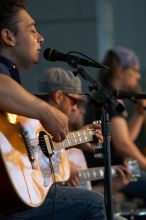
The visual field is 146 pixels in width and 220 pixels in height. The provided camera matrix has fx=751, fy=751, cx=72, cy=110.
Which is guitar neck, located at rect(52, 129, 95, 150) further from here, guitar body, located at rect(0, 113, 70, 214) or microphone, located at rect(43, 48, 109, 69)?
microphone, located at rect(43, 48, 109, 69)

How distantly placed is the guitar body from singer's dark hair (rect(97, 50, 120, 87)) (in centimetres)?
220

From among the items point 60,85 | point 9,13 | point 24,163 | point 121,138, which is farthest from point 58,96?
→ point 24,163

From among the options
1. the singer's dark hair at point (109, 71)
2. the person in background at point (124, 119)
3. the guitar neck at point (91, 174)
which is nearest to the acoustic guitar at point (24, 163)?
the guitar neck at point (91, 174)

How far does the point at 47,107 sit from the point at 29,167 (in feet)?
1.00

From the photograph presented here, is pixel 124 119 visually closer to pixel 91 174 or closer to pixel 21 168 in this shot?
pixel 91 174

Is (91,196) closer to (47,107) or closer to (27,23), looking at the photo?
(47,107)

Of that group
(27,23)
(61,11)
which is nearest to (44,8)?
(61,11)

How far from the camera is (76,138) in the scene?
4.10m

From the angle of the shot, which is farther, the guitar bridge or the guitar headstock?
the guitar headstock

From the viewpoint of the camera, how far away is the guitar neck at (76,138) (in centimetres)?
404

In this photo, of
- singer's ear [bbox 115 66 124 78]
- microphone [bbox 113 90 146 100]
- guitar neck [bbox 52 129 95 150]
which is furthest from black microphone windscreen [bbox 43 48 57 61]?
singer's ear [bbox 115 66 124 78]

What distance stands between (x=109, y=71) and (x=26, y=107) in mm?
2537

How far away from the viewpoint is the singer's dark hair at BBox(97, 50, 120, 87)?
6.00 metres

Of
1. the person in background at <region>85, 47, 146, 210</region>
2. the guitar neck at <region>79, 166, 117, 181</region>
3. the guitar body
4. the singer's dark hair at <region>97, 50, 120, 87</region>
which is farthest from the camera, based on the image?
the singer's dark hair at <region>97, 50, 120, 87</region>
